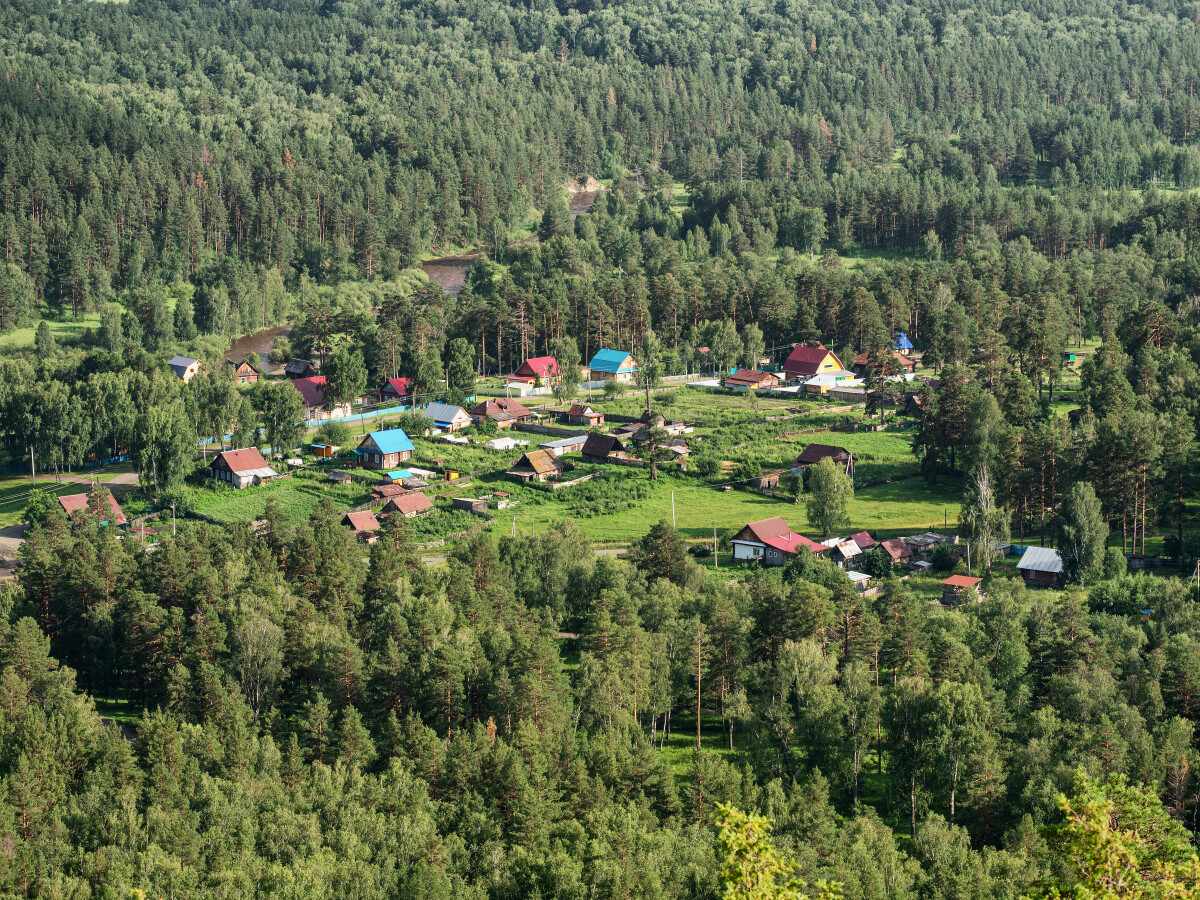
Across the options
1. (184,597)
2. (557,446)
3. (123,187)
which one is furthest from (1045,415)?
(123,187)

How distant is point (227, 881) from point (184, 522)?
42.7 m

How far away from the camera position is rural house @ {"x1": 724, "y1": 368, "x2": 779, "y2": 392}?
113812 mm

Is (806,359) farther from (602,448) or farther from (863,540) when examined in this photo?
(863,540)

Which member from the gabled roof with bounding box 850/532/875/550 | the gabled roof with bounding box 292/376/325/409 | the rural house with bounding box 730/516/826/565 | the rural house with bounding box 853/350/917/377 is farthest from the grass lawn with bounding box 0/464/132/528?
the rural house with bounding box 853/350/917/377

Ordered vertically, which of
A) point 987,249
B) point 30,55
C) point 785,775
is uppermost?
point 30,55

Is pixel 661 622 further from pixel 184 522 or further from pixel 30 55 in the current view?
pixel 30 55

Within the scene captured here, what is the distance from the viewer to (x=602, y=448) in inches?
3600

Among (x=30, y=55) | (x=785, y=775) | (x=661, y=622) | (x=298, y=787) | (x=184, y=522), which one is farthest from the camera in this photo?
(x=30, y=55)

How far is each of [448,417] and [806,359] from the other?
107 feet

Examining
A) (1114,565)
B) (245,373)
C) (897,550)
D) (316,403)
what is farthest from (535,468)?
(245,373)

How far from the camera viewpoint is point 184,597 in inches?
2334

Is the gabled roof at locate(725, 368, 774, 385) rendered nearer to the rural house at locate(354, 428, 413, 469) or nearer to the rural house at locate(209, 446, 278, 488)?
the rural house at locate(354, 428, 413, 469)

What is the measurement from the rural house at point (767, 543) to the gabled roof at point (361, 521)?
65.7 ft

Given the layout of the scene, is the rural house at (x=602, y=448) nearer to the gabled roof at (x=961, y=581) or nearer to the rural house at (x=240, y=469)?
the rural house at (x=240, y=469)
